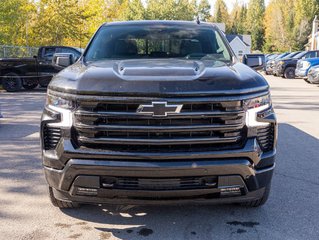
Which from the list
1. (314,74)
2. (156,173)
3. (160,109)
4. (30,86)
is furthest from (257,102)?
(314,74)

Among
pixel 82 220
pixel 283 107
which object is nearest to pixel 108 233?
pixel 82 220

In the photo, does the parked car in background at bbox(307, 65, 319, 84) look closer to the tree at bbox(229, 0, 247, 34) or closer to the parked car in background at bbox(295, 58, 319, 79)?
the parked car in background at bbox(295, 58, 319, 79)

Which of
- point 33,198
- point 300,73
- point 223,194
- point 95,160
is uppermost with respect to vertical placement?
point 95,160

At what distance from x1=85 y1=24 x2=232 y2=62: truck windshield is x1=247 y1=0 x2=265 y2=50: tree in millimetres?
91027

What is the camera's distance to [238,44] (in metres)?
79.0

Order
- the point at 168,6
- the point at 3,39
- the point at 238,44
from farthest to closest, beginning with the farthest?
the point at 238,44
the point at 168,6
the point at 3,39

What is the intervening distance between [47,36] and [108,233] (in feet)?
94.4

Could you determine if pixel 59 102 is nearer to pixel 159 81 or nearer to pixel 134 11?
pixel 159 81

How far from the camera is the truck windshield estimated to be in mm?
4812

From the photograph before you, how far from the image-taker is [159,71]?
11.6 feet

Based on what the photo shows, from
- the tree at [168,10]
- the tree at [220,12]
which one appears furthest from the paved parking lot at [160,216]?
the tree at [220,12]

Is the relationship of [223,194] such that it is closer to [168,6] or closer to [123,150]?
[123,150]

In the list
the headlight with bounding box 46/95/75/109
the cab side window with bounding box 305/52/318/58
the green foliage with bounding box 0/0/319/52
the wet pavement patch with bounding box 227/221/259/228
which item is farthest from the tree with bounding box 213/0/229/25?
the headlight with bounding box 46/95/75/109

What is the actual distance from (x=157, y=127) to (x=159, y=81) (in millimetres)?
364
